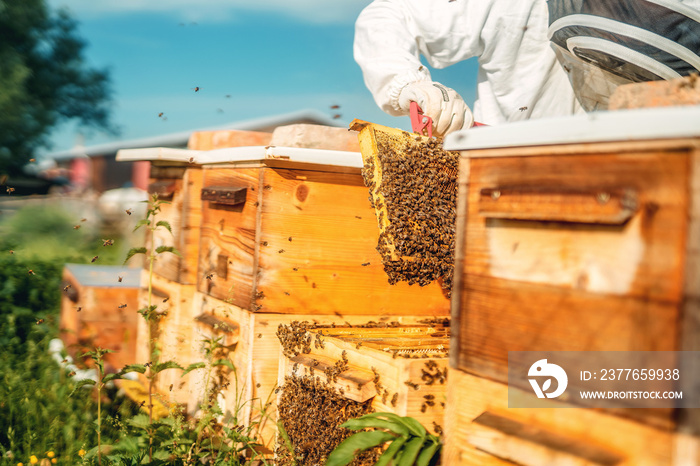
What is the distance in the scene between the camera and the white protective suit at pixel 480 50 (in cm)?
378

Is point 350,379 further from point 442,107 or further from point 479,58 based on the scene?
point 479,58

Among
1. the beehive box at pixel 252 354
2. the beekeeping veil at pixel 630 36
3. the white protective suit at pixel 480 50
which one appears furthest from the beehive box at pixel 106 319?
the beekeeping veil at pixel 630 36

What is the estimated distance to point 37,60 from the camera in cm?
2062

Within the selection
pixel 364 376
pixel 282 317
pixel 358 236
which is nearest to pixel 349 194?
pixel 358 236

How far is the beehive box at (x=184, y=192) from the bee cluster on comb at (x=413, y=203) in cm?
122

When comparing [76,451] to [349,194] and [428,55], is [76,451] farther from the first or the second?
[428,55]

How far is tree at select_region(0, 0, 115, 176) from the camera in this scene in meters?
17.4

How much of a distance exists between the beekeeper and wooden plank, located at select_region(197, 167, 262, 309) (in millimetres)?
1027

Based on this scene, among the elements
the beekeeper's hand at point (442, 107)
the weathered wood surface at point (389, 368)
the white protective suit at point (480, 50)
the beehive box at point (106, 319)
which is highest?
the white protective suit at point (480, 50)

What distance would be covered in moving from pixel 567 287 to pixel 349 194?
1624 millimetres

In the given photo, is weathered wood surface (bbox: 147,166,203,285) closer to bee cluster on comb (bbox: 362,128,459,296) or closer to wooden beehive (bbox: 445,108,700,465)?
bee cluster on comb (bbox: 362,128,459,296)

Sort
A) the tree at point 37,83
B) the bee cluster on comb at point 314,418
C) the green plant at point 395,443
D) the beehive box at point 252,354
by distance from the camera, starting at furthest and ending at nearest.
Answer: the tree at point 37,83 → the beehive box at point 252,354 → the bee cluster on comb at point 314,418 → the green plant at point 395,443

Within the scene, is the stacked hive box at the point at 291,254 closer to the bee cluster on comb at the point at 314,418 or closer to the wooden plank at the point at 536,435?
the bee cluster on comb at the point at 314,418

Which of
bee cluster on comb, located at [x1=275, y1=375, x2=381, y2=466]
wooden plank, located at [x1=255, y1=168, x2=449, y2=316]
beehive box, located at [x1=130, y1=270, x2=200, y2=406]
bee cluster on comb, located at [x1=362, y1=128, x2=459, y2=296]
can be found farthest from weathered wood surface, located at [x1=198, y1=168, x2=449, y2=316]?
beehive box, located at [x1=130, y1=270, x2=200, y2=406]
